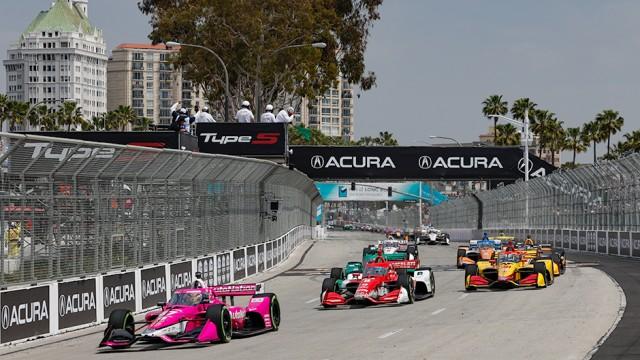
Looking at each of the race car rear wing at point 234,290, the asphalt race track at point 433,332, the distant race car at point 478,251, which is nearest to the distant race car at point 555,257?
the distant race car at point 478,251

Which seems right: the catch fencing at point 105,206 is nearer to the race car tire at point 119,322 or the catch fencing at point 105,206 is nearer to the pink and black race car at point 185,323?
the race car tire at point 119,322

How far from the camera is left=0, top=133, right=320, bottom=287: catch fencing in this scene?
763 inches

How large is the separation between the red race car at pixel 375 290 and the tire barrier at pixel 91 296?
140 inches

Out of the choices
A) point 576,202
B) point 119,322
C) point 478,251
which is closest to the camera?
point 119,322

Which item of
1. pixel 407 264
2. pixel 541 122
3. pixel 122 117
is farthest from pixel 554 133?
pixel 407 264

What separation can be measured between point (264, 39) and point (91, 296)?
162 ft

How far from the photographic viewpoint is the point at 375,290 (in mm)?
25562

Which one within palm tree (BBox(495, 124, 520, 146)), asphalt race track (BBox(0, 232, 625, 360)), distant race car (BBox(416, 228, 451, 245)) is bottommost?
distant race car (BBox(416, 228, 451, 245))

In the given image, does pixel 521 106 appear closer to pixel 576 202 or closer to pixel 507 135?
pixel 507 135

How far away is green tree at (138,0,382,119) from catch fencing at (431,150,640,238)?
41.8ft

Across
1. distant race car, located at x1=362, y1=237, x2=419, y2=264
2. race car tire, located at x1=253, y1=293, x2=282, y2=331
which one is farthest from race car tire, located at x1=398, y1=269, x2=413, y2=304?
race car tire, located at x1=253, y1=293, x2=282, y2=331

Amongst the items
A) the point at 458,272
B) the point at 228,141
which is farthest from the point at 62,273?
the point at 228,141

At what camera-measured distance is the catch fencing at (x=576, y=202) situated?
47.5 meters

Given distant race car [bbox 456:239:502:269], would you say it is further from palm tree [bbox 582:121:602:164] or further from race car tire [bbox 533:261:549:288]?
palm tree [bbox 582:121:602:164]
